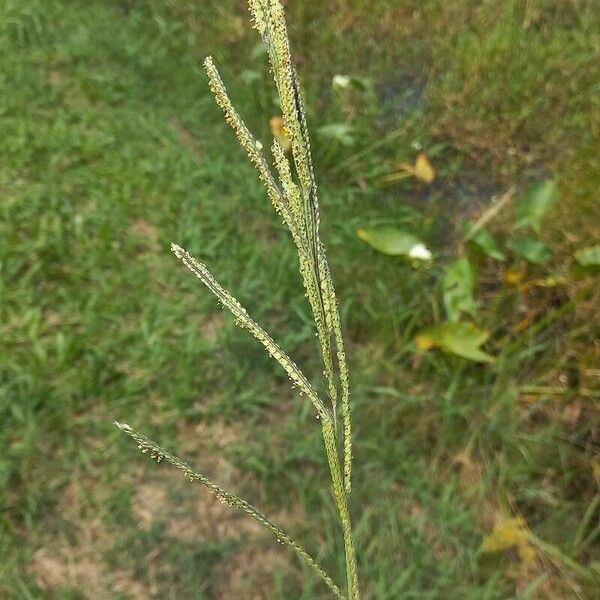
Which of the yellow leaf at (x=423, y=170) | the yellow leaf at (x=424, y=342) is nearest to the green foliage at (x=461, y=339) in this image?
the yellow leaf at (x=424, y=342)

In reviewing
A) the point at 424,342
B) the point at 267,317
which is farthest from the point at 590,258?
the point at 267,317

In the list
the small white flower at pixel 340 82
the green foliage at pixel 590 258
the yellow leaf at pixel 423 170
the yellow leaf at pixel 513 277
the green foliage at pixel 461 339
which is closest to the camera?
the green foliage at pixel 590 258

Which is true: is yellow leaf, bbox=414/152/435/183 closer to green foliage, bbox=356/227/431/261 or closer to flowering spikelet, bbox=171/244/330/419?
green foliage, bbox=356/227/431/261

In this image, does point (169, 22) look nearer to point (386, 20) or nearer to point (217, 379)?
point (386, 20)

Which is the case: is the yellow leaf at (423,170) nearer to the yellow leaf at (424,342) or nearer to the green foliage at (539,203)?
the green foliage at (539,203)

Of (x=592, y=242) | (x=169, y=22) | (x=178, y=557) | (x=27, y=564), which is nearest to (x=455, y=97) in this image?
(x=592, y=242)

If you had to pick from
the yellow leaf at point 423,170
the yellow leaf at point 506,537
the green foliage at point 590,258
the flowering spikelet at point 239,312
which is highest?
the flowering spikelet at point 239,312
